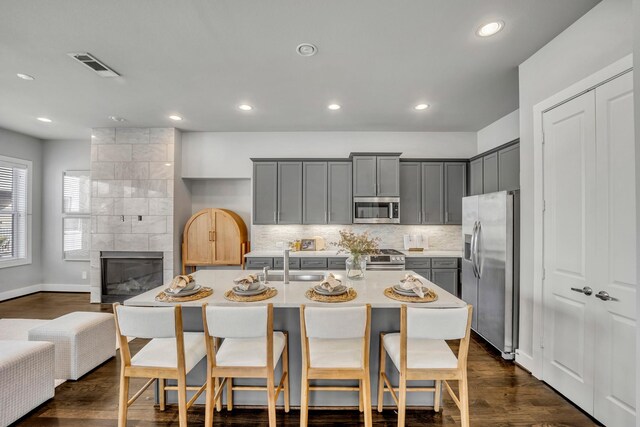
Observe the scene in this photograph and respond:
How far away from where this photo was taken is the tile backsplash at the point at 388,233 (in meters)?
5.07

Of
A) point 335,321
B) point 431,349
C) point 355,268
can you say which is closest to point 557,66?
point 355,268

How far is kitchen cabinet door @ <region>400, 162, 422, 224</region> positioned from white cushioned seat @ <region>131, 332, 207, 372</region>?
370cm

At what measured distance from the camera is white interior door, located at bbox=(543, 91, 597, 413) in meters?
2.12

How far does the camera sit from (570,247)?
7.49ft

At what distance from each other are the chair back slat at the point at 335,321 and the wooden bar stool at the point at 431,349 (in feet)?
0.85

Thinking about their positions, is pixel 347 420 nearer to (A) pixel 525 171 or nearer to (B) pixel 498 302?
(B) pixel 498 302

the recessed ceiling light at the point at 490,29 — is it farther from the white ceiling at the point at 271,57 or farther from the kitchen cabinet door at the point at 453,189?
the kitchen cabinet door at the point at 453,189

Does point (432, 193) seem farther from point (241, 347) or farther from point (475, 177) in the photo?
point (241, 347)

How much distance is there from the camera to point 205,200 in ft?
17.9

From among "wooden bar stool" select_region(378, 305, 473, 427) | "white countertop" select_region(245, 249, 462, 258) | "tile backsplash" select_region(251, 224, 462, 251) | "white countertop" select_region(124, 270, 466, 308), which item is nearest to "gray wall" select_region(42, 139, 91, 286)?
"tile backsplash" select_region(251, 224, 462, 251)

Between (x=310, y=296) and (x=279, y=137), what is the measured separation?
11.9 feet

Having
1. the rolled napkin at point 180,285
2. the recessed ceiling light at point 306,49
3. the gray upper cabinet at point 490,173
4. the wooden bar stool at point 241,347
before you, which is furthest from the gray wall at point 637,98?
the gray upper cabinet at point 490,173

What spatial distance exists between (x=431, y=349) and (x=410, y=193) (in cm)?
327

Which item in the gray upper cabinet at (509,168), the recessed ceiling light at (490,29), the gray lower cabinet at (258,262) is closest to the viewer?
the recessed ceiling light at (490,29)
